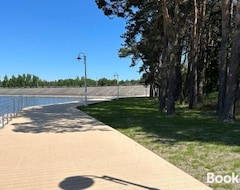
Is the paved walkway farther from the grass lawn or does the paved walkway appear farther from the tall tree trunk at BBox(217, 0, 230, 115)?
the tall tree trunk at BBox(217, 0, 230, 115)

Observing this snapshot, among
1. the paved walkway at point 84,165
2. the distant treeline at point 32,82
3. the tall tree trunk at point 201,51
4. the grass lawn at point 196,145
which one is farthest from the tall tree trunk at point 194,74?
the distant treeline at point 32,82

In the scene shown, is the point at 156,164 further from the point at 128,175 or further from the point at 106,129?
the point at 106,129

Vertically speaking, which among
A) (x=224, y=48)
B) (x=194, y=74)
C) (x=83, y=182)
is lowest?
(x=83, y=182)

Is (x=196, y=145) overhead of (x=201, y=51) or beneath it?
beneath

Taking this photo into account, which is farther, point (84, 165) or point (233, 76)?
point (233, 76)

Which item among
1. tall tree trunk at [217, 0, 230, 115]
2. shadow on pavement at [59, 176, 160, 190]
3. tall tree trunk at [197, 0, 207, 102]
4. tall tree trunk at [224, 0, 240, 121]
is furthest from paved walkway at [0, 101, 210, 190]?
tall tree trunk at [197, 0, 207, 102]

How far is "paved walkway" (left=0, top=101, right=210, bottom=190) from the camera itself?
545 centimetres

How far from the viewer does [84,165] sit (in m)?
6.78

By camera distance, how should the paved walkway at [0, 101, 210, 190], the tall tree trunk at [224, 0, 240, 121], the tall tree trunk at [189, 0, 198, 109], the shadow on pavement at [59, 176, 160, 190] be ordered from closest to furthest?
the shadow on pavement at [59, 176, 160, 190]
the paved walkway at [0, 101, 210, 190]
the tall tree trunk at [224, 0, 240, 121]
the tall tree trunk at [189, 0, 198, 109]

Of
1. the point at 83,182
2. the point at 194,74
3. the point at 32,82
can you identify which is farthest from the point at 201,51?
the point at 32,82

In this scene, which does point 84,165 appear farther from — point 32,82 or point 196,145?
point 32,82

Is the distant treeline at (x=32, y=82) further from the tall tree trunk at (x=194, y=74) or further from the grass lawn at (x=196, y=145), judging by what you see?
the grass lawn at (x=196, y=145)

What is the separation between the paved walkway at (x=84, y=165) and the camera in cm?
545

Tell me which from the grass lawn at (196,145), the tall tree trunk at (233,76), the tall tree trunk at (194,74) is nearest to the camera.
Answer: the grass lawn at (196,145)
